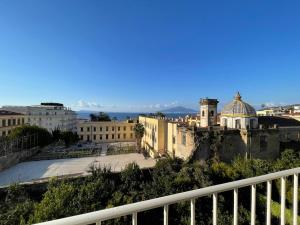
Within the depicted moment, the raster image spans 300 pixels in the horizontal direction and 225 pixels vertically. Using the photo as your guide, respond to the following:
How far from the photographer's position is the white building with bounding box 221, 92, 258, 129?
24903mm

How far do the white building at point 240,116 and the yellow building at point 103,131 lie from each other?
2717 cm

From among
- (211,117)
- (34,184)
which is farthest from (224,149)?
(34,184)

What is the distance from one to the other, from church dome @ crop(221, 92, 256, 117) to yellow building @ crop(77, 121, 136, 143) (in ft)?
88.7

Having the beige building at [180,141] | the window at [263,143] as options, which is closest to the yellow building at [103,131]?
the beige building at [180,141]

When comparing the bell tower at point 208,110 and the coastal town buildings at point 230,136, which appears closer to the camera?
the coastal town buildings at point 230,136

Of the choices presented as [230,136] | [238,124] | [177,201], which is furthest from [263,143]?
[177,201]

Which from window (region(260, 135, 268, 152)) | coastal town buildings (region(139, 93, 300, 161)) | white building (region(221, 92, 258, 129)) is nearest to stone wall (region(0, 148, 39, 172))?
coastal town buildings (region(139, 93, 300, 161))

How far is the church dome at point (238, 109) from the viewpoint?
82.4ft

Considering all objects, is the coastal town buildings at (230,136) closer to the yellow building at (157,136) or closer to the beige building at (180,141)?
the beige building at (180,141)

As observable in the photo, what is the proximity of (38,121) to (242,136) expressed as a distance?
44.5 m

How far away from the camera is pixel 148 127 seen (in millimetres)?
38625

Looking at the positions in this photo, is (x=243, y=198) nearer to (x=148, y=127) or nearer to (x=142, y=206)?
(x=142, y=206)

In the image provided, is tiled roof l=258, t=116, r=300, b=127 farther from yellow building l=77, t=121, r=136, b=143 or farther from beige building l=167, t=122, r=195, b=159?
yellow building l=77, t=121, r=136, b=143

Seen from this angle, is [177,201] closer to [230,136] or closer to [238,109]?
[230,136]
